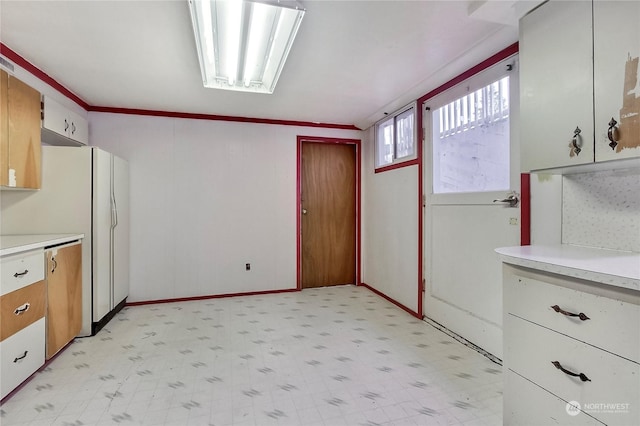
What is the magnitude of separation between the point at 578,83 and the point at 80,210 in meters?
3.56

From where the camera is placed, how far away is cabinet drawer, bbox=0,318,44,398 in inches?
69.7

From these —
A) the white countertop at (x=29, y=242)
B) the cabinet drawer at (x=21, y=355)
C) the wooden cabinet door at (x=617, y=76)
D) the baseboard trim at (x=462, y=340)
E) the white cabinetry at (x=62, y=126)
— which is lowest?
the baseboard trim at (x=462, y=340)

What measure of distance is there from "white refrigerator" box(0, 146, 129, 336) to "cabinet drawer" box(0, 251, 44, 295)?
601 millimetres

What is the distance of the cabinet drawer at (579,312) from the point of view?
3.18 feet

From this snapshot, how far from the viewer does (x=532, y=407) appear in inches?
50.3

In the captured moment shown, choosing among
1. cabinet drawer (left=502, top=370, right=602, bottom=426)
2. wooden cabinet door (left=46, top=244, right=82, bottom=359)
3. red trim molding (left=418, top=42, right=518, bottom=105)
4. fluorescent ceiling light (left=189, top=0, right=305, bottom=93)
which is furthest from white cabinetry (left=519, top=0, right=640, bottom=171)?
wooden cabinet door (left=46, top=244, right=82, bottom=359)

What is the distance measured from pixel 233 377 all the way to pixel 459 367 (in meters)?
1.59

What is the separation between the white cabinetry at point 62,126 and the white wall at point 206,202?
0.92 ft

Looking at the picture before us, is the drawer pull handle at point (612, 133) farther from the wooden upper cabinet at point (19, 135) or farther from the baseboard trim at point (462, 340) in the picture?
the wooden upper cabinet at point (19, 135)

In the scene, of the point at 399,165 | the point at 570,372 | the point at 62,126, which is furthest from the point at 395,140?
the point at 62,126

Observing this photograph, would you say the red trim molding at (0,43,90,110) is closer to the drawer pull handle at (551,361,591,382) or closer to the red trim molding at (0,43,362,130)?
the red trim molding at (0,43,362,130)

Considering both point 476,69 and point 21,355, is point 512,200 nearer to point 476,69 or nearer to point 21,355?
point 476,69

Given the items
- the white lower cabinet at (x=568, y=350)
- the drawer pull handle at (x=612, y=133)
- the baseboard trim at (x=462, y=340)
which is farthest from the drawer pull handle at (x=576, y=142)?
the baseboard trim at (x=462, y=340)

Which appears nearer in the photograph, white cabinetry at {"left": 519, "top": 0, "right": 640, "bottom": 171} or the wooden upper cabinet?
white cabinetry at {"left": 519, "top": 0, "right": 640, "bottom": 171}
